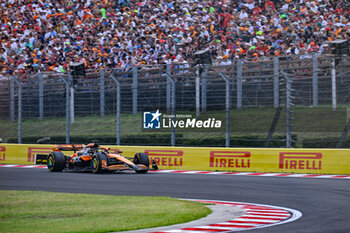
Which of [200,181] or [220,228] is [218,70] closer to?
[200,181]

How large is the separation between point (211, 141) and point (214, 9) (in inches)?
358

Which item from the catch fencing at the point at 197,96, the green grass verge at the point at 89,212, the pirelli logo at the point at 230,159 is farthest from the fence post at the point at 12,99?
the green grass verge at the point at 89,212

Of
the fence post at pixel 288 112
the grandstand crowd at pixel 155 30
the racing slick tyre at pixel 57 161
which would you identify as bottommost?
the racing slick tyre at pixel 57 161

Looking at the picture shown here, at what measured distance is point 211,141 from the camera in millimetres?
17641

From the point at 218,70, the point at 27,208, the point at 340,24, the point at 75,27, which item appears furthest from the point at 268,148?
the point at 75,27

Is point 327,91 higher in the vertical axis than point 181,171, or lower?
higher

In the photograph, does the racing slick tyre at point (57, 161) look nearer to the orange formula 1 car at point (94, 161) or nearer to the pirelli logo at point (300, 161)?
the orange formula 1 car at point (94, 161)

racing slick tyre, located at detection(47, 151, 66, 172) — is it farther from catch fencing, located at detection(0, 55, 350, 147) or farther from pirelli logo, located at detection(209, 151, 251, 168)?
pirelli logo, located at detection(209, 151, 251, 168)

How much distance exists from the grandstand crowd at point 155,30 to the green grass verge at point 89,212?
493 inches

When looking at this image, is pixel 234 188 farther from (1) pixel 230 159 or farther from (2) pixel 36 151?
(2) pixel 36 151

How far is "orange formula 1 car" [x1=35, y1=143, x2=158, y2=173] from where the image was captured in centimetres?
1611

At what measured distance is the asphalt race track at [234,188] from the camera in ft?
26.2

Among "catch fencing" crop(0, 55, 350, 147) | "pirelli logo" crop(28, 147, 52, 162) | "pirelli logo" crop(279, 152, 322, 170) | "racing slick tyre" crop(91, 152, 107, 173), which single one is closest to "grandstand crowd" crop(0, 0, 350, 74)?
"catch fencing" crop(0, 55, 350, 147)

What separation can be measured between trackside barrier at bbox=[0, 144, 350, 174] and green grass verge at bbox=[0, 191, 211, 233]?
676 centimetres
